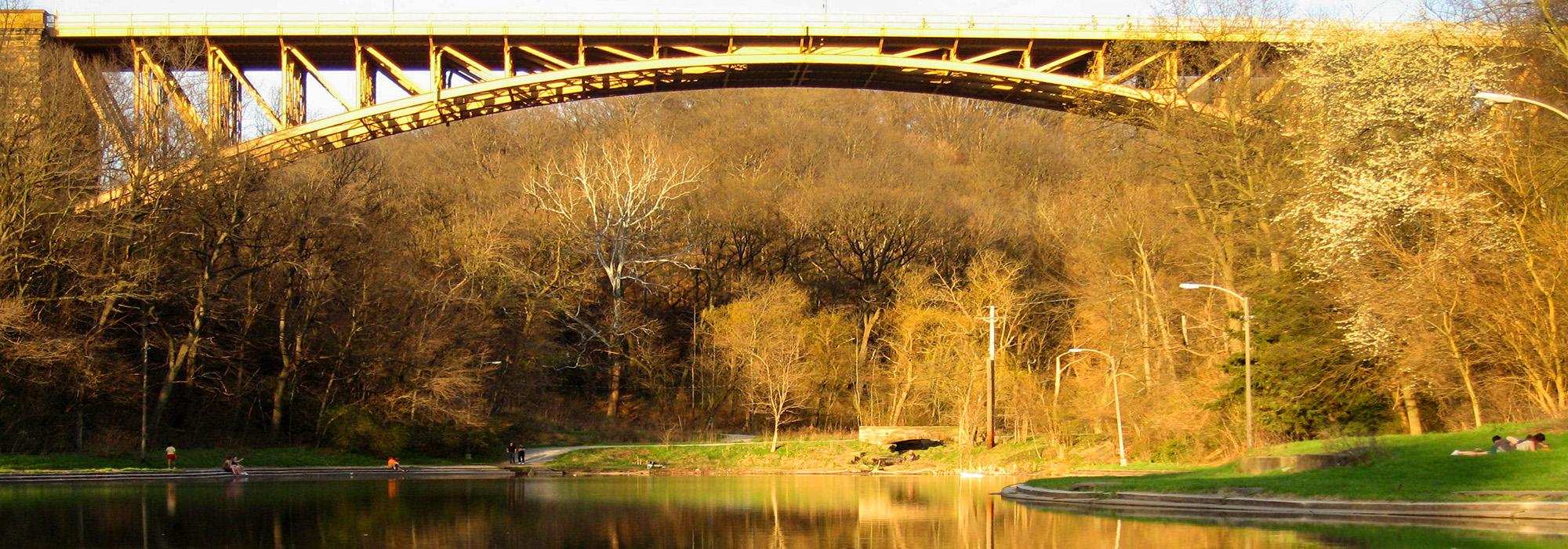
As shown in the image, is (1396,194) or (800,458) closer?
(1396,194)

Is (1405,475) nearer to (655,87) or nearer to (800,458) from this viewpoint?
(800,458)

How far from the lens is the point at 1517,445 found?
75.4 ft

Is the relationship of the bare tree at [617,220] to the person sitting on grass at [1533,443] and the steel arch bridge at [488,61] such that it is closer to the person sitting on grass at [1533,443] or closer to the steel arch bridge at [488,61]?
the steel arch bridge at [488,61]

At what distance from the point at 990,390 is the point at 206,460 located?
2334cm

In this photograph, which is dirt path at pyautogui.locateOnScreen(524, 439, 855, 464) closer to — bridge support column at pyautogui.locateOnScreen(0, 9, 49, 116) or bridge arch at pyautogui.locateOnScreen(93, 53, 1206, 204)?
bridge arch at pyautogui.locateOnScreen(93, 53, 1206, 204)

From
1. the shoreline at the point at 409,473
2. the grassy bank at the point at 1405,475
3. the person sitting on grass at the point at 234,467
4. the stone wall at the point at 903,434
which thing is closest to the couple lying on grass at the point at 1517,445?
the grassy bank at the point at 1405,475

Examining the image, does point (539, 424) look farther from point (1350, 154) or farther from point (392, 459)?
point (1350, 154)

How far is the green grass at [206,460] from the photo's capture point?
123ft

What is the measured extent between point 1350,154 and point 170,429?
3505cm

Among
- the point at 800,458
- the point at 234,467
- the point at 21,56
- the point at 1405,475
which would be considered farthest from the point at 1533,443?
the point at 21,56

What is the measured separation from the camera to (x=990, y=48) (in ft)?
155

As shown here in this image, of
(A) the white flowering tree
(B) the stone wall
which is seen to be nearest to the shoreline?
(B) the stone wall

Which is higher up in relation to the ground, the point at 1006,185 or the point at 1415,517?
the point at 1006,185

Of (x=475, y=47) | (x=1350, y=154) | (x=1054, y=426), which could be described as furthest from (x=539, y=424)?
(x=1350, y=154)
